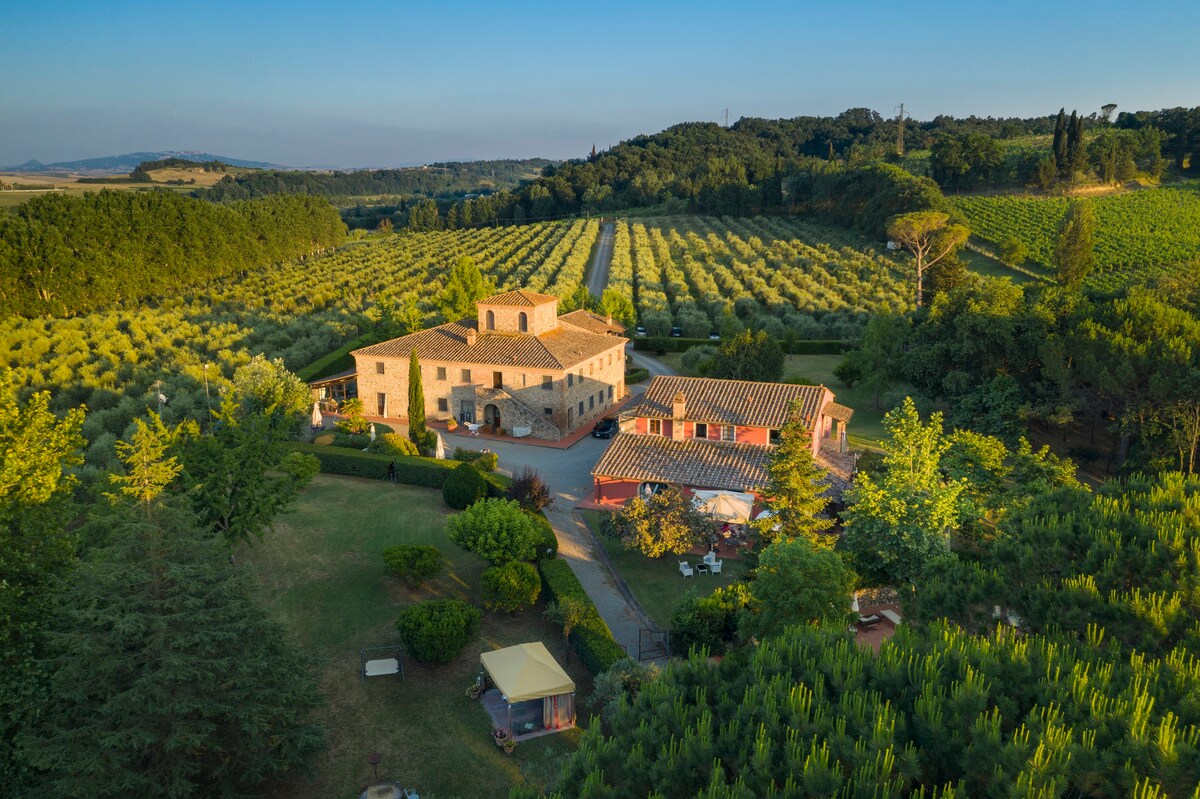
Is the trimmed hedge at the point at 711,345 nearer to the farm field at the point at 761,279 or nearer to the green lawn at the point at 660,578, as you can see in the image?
the farm field at the point at 761,279

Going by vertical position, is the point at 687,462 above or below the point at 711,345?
below

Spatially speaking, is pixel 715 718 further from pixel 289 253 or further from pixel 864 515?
pixel 289 253

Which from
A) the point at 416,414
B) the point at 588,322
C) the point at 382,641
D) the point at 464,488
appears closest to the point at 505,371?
the point at 416,414

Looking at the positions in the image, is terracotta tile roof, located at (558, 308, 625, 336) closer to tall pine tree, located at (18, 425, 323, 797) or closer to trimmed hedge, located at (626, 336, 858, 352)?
trimmed hedge, located at (626, 336, 858, 352)

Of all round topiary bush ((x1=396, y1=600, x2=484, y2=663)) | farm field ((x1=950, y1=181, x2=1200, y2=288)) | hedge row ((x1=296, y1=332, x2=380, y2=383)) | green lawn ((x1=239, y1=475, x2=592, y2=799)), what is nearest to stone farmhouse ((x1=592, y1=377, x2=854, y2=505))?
green lawn ((x1=239, y1=475, x2=592, y2=799))

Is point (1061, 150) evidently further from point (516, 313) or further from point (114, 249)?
point (114, 249)

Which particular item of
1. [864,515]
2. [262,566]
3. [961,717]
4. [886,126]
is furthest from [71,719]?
[886,126]
